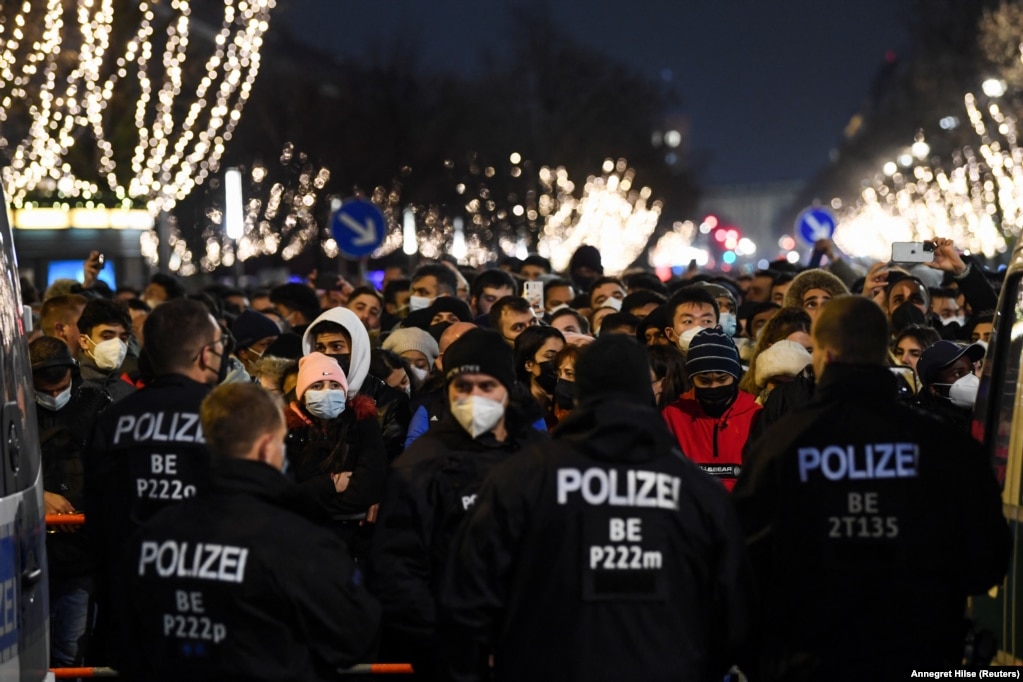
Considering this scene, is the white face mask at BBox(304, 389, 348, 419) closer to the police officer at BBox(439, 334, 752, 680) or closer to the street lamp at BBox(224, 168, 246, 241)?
the police officer at BBox(439, 334, 752, 680)

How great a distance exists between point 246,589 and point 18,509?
105 cm

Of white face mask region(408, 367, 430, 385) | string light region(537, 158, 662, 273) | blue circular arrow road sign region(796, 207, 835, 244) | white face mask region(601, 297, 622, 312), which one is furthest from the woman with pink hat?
string light region(537, 158, 662, 273)

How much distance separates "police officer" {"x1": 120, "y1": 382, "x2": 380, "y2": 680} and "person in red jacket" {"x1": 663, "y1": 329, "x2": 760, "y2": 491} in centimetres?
337

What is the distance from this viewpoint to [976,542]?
5.45 m

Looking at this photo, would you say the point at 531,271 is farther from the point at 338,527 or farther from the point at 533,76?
the point at 533,76

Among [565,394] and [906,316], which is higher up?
[906,316]

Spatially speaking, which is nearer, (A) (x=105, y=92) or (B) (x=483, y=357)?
(B) (x=483, y=357)

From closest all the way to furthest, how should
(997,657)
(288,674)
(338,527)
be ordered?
(288,674) < (997,657) < (338,527)

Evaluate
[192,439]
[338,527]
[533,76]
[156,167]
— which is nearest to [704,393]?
[338,527]

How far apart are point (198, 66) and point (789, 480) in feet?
116

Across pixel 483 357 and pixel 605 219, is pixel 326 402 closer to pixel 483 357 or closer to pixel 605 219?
pixel 483 357

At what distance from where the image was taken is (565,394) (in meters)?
8.37

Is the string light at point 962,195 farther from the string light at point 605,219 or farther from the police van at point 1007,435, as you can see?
the police van at point 1007,435

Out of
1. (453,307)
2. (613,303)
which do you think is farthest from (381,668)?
(613,303)
